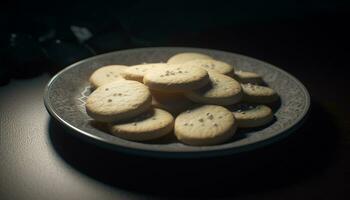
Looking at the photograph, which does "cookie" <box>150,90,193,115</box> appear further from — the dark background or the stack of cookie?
the dark background

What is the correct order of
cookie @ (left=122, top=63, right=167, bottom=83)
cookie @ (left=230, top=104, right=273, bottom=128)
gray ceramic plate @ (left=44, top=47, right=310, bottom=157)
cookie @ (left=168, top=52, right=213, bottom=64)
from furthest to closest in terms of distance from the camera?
cookie @ (left=168, top=52, right=213, bottom=64) → cookie @ (left=122, top=63, right=167, bottom=83) → cookie @ (left=230, top=104, right=273, bottom=128) → gray ceramic plate @ (left=44, top=47, right=310, bottom=157)

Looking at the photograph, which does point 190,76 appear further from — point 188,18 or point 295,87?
point 188,18

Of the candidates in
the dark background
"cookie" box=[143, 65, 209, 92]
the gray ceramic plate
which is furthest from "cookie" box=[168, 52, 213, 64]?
the dark background

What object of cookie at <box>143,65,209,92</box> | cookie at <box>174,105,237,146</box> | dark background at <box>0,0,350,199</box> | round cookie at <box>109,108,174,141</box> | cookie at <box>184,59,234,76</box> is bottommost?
dark background at <box>0,0,350,199</box>

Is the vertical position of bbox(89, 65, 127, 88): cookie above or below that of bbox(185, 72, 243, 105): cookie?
below

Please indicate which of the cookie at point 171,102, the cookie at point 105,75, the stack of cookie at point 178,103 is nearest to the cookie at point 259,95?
the stack of cookie at point 178,103

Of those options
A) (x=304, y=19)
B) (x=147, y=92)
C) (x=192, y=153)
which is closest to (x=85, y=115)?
(x=147, y=92)
